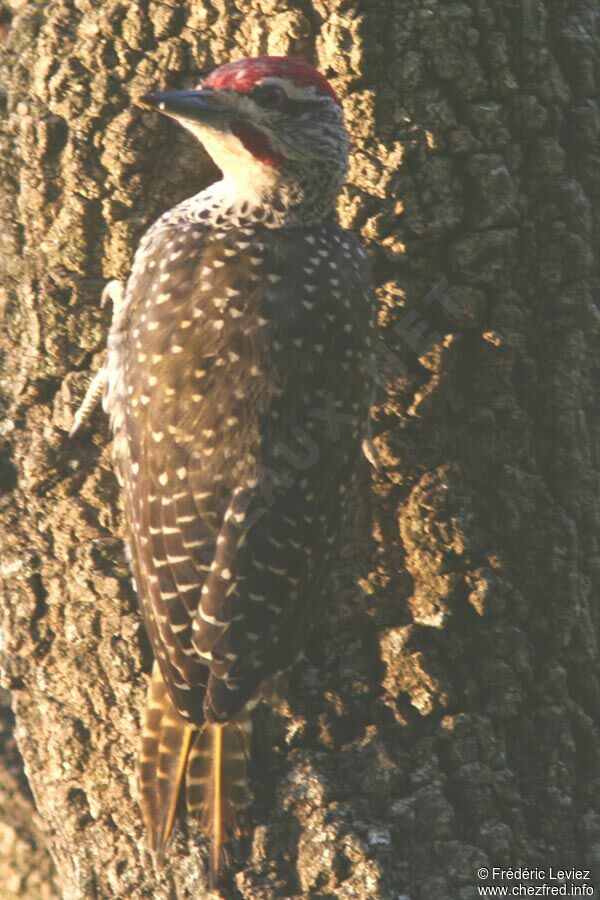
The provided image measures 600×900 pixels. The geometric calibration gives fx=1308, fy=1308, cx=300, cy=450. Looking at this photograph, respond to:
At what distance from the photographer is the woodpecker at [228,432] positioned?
3789 mm

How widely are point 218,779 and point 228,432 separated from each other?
39.9 inches

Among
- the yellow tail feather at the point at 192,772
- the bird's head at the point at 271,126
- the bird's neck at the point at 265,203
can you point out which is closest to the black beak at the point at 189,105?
the bird's head at the point at 271,126

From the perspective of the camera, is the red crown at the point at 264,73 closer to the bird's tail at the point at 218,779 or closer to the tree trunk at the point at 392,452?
the tree trunk at the point at 392,452

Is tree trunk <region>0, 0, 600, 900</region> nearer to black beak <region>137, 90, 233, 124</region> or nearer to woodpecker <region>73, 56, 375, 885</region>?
woodpecker <region>73, 56, 375, 885</region>

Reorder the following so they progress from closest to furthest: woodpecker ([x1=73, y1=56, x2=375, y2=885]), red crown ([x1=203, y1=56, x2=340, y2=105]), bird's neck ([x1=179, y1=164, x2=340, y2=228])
→ woodpecker ([x1=73, y1=56, x2=375, y2=885]) < red crown ([x1=203, y1=56, x2=340, y2=105]) < bird's neck ([x1=179, y1=164, x2=340, y2=228])

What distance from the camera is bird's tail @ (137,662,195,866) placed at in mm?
3877

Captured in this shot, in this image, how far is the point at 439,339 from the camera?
4113mm

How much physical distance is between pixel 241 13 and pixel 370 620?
197cm

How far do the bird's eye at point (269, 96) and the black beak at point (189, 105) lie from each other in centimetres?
10

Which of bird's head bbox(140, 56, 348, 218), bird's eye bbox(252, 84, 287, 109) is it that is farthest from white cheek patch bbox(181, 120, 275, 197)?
bird's eye bbox(252, 84, 287, 109)

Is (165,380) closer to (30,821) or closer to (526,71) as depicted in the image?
(526,71)

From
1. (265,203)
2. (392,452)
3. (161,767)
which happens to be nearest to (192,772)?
(161,767)

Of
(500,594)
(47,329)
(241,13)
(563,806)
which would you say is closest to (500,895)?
(563,806)

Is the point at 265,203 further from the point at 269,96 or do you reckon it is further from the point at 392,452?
the point at 392,452
